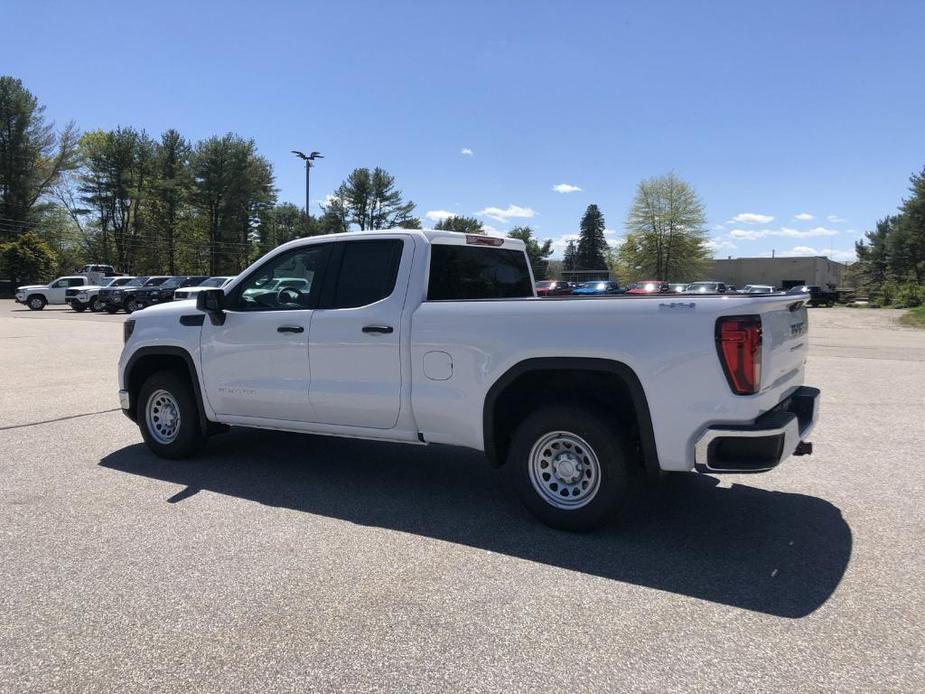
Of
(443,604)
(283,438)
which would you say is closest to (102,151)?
(283,438)

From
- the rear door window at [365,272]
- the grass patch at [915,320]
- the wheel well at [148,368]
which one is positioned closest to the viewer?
the rear door window at [365,272]

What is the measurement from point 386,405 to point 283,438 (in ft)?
8.83

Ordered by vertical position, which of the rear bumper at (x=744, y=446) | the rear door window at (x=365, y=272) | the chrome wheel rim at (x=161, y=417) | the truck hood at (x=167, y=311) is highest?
the rear door window at (x=365, y=272)

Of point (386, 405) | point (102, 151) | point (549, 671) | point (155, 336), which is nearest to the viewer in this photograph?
point (549, 671)

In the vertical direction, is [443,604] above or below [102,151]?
below

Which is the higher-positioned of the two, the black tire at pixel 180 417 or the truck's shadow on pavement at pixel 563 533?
the black tire at pixel 180 417

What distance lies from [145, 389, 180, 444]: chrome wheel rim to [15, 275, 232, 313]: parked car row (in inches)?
932

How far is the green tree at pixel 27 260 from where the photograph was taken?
164ft

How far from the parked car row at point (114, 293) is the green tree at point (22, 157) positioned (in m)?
25.6

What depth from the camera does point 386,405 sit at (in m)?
4.76

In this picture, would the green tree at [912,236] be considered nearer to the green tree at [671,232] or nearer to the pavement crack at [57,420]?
the green tree at [671,232]

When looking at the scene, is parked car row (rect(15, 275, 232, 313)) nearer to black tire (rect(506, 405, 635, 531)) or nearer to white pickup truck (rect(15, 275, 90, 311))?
white pickup truck (rect(15, 275, 90, 311))

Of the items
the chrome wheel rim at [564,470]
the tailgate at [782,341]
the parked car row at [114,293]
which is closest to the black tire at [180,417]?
the chrome wheel rim at [564,470]

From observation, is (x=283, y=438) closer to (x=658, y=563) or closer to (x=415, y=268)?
(x=415, y=268)
